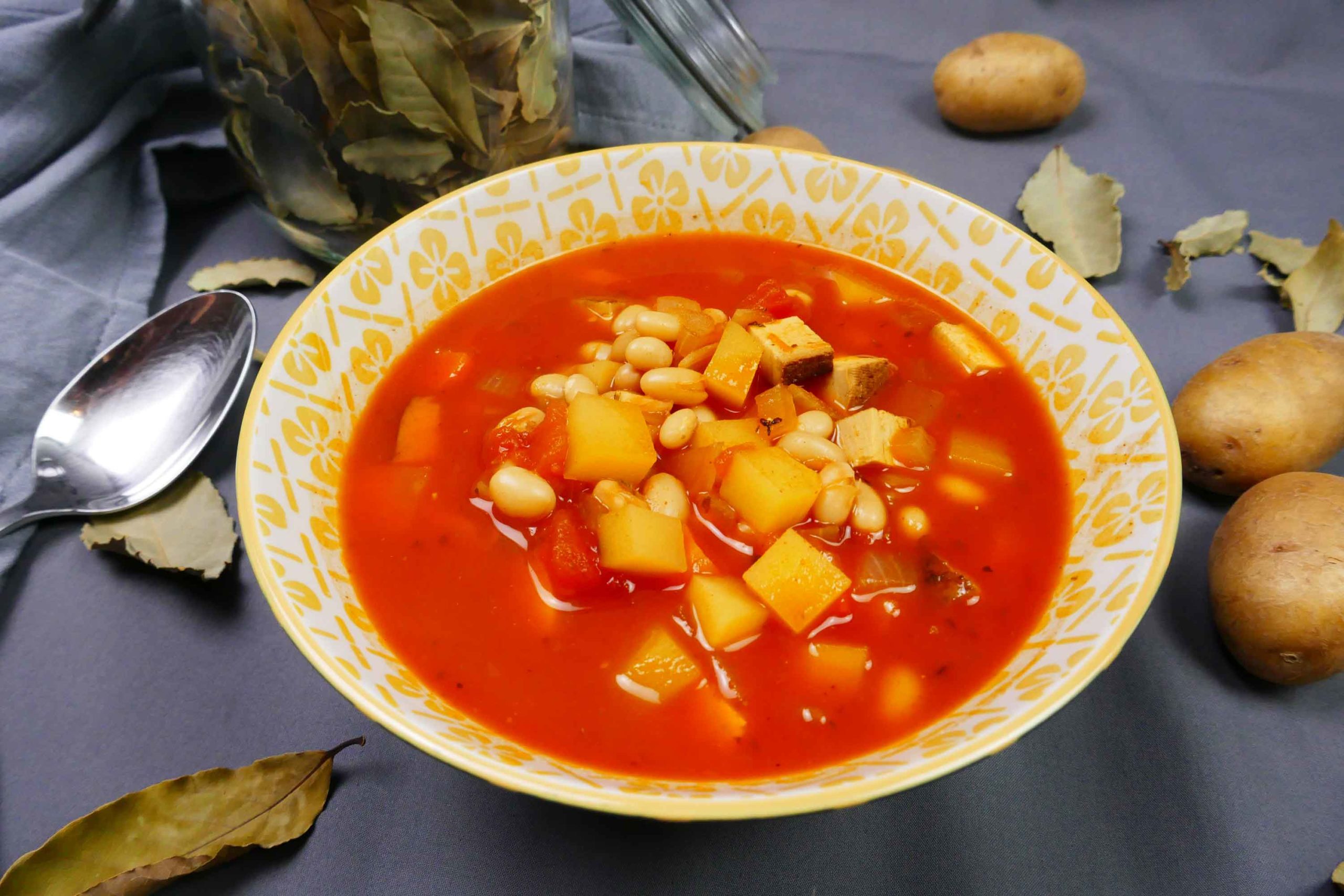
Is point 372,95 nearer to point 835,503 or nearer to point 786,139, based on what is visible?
point 786,139

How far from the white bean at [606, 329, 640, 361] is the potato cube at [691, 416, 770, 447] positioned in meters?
0.32

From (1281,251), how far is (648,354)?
2.33m

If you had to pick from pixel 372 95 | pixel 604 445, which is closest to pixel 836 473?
pixel 604 445

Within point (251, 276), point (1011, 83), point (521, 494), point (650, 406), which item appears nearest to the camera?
point (521, 494)

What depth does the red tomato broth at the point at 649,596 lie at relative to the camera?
1.46m

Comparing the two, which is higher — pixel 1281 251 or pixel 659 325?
pixel 659 325

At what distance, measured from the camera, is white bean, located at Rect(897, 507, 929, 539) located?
1747 millimetres

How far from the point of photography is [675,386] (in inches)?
75.4

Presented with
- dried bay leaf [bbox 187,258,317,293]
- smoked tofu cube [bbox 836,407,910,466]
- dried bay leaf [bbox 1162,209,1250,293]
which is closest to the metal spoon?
dried bay leaf [bbox 187,258,317,293]

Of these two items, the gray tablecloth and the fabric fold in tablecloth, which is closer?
the gray tablecloth

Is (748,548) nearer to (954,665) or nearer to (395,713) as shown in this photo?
(954,665)

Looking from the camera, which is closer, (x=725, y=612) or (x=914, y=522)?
(x=725, y=612)

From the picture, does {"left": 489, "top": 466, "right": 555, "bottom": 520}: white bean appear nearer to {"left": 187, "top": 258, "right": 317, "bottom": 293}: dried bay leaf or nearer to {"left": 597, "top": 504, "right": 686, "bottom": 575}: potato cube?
{"left": 597, "top": 504, "right": 686, "bottom": 575}: potato cube

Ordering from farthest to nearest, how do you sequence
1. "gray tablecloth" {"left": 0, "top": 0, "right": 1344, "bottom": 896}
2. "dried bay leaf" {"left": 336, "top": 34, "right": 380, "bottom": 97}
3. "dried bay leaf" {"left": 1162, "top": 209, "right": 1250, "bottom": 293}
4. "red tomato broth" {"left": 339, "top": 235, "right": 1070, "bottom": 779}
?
"dried bay leaf" {"left": 1162, "top": 209, "right": 1250, "bottom": 293} < "dried bay leaf" {"left": 336, "top": 34, "right": 380, "bottom": 97} < "gray tablecloth" {"left": 0, "top": 0, "right": 1344, "bottom": 896} < "red tomato broth" {"left": 339, "top": 235, "right": 1070, "bottom": 779}
